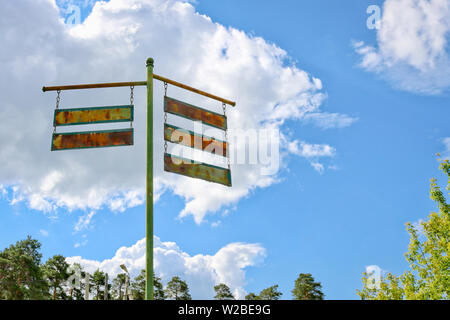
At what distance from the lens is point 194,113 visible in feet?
32.4

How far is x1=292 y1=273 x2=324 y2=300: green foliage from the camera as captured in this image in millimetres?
65000

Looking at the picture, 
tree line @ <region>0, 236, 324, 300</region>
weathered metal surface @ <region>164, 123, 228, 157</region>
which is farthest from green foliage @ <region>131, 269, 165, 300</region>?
weathered metal surface @ <region>164, 123, 228, 157</region>

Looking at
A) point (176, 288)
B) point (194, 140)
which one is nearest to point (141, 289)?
point (176, 288)

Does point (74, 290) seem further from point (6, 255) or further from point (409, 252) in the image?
point (409, 252)

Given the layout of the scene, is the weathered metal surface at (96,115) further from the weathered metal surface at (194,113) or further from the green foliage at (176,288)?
the green foliage at (176,288)

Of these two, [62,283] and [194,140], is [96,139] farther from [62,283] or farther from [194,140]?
[62,283]

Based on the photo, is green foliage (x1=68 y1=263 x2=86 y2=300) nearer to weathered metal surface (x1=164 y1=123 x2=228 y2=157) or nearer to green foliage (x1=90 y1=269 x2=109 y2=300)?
green foliage (x1=90 y1=269 x2=109 y2=300)

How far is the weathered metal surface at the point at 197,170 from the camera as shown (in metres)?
9.06

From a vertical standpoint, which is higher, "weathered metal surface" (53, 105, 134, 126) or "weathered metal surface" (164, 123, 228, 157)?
"weathered metal surface" (53, 105, 134, 126)

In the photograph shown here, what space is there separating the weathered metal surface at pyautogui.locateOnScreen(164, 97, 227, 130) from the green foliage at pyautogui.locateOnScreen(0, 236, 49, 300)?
43.8m

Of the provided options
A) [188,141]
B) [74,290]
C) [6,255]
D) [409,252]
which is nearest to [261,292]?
[74,290]

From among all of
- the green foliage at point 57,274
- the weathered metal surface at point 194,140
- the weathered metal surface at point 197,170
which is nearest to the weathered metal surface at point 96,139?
the weathered metal surface at point 194,140
